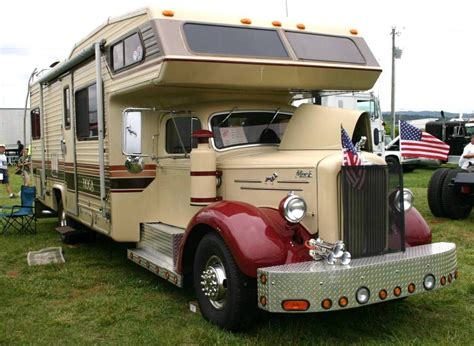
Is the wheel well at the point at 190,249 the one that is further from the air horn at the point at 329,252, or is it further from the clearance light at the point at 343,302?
the clearance light at the point at 343,302

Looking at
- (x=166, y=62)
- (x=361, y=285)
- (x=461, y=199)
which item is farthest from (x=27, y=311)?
(x=461, y=199)

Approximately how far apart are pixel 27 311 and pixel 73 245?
3378 mm

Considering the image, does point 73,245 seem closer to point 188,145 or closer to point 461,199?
point 188,145

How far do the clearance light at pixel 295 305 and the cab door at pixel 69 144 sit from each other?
4754mm

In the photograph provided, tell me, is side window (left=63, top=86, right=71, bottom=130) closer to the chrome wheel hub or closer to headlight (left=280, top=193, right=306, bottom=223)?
the chrome wheel hub

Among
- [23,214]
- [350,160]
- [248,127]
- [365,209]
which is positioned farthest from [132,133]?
[23,214]

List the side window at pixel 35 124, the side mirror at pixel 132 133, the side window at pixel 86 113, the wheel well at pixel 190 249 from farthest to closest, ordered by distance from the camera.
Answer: the side window at pixel 35 124
the side window at pixel 86 113
the side mirror at pixel 132 133
the wheel well at pixel 190 249

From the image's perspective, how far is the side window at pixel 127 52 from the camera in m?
5.54

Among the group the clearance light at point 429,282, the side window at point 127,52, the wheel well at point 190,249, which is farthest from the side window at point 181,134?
the clearance light at point 429,282

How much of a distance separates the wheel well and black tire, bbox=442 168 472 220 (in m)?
6.41

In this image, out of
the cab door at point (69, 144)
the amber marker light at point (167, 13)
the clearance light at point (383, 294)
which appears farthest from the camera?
the cab door at point (69, 144)

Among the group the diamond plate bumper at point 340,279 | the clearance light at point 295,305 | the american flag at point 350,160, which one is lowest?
the clearance light at point 295,305

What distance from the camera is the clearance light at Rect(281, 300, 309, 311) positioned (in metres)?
4.03

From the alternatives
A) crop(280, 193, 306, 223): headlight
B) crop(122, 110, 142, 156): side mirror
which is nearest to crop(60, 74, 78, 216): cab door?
crop(122, 110, 142, 156): side mirror
